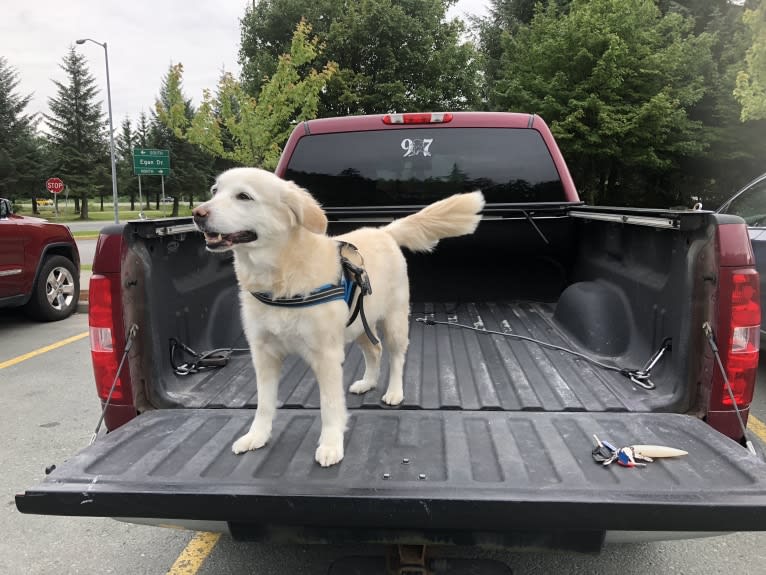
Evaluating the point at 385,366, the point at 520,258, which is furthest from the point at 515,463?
the point at 520,258

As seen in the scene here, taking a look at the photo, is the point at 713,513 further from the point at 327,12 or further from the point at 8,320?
the point at 327,12

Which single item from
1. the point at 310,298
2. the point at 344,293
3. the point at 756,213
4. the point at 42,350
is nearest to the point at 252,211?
the point at 310,298

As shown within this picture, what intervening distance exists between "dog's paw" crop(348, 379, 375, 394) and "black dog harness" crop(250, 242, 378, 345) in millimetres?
474

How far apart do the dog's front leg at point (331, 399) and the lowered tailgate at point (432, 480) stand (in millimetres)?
78

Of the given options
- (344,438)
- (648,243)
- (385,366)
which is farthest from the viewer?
(385,366)

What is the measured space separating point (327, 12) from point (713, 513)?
3412cm

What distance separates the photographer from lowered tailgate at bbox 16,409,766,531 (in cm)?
174

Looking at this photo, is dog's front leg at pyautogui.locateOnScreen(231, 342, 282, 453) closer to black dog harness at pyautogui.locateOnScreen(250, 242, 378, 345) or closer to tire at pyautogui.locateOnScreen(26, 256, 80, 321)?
black dog harness at pyautogui.locateOnScreen(250, 242, 378, 345)

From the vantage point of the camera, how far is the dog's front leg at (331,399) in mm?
2254

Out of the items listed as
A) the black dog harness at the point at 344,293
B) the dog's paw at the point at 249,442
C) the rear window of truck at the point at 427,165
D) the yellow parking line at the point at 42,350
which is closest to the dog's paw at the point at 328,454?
the dog's paw at the point at 249,442

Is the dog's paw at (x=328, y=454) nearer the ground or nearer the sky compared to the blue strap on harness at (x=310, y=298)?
nearer the ground

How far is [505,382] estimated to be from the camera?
300cm

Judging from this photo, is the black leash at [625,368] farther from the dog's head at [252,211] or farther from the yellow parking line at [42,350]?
the yellow parking line at [42,350]

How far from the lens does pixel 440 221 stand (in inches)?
125
